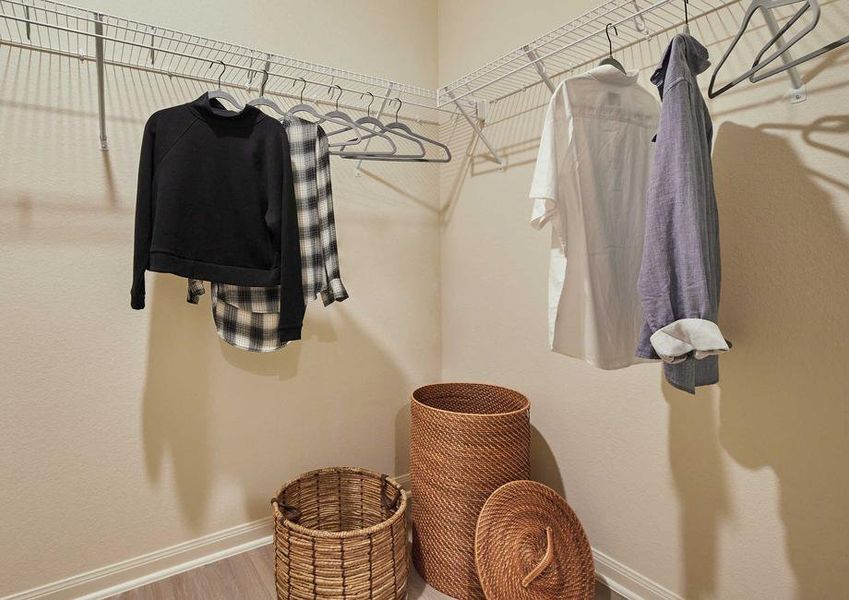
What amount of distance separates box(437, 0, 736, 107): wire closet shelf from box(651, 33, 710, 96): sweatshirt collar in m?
0.16

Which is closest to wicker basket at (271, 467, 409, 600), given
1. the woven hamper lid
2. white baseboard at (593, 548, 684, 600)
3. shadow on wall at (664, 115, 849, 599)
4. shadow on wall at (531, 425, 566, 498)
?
the woven hamper lid

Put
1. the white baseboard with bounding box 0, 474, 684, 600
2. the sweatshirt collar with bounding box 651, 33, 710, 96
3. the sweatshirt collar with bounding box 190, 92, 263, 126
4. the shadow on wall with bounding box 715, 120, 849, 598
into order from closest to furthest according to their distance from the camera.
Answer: the sweatshirt collar with bounding box 651, 33, 710, 96
the shadow on wall with bounding box 715, 120, 849, 598
the sweatshirt collar with bounding box 190, 92, 263, 126
the white baseboard with bounding box 0, 474, 684, 600

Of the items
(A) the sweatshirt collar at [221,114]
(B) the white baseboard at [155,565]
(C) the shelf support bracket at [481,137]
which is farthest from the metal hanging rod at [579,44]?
(B) the white baseboard at [155,565]

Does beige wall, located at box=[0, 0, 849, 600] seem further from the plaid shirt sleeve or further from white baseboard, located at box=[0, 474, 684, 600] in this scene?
the plaid shirt sleeve

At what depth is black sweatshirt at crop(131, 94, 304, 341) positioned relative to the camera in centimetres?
131

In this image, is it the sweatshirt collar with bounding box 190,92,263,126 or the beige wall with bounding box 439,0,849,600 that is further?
the sweatshirt collar with bounding box 190,92,263,126

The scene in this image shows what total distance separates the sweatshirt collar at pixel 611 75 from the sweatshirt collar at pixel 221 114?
2.96 feet

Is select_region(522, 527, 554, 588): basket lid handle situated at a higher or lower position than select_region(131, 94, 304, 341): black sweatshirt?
lower

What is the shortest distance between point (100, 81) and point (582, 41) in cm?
132

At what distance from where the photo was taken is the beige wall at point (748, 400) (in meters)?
1.09

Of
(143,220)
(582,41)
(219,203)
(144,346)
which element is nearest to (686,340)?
(582,41)

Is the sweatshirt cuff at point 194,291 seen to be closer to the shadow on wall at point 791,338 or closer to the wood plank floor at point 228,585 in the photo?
the wood plank floor at point 228,585

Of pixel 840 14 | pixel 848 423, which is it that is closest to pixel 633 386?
pixel 848 423

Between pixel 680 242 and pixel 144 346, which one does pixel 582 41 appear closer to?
pixel 680 242
